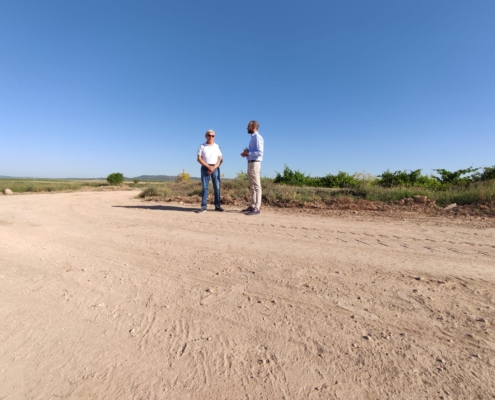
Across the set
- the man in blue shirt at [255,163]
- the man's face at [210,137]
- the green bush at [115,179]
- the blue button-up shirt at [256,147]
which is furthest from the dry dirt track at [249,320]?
the green bush at [115,179]

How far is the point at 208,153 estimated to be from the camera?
6.41 metres

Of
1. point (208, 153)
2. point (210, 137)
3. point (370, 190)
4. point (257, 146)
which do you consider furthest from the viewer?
point (370, 190)

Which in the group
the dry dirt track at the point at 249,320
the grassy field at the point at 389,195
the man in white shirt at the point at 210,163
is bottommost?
the dry dirt track at the point at 249,320

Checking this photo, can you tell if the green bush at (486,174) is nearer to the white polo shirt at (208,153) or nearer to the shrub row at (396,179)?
the shrub row at (396,179)

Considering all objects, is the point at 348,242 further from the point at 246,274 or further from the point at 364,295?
the point at 246,274

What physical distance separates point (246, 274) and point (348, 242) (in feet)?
5.45

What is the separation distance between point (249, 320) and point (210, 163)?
5095mm

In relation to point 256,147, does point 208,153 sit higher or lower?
lower

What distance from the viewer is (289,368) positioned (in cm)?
135

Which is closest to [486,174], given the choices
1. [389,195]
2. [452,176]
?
[452,176]

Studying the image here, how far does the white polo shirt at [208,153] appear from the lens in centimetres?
639

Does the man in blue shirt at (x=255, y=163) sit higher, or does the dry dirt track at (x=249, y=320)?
the man in blue shirt at (x=255, y=163)

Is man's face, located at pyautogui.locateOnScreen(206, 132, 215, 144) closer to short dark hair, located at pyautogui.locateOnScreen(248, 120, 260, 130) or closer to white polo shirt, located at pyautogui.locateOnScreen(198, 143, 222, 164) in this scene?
white polo shirt, located at pyautogui.locateOnScreen(198, 143, 222, 164)

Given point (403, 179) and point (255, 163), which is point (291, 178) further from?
point (255, 163)
